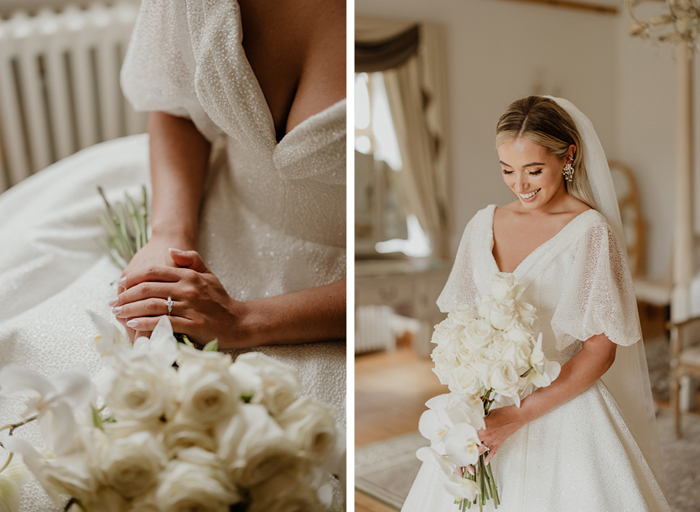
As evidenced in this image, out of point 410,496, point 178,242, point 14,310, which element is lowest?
point 410,496

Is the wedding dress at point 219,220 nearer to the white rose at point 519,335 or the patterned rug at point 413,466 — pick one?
the white rose at point 519,335

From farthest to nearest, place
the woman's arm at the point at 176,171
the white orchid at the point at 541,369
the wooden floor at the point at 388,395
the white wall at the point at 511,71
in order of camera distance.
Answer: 1. the wooden floor at the point at 388,395
2. the white wall at the point at 511,71
3. the woman's arm at the point at 176,171
4. the white orchid at the point at 541,369

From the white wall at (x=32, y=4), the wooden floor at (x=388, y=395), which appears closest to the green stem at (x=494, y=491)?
the wooden floor at (x=388, y=395)

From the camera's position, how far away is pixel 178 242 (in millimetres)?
897

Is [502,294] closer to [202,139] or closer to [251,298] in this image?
[251,298]

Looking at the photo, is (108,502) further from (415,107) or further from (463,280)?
(415,107)

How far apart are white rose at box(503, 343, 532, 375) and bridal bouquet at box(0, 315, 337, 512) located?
311mm

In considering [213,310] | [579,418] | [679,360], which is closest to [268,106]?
[213,310]

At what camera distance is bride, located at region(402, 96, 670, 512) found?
821 millimetres

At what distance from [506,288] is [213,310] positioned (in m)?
0.43

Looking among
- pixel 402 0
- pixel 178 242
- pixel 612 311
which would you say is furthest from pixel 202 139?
pixel 402 0

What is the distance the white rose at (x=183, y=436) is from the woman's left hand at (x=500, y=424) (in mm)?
445

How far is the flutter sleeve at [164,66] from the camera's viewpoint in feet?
2.81

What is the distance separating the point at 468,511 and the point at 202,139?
775 millimetres
